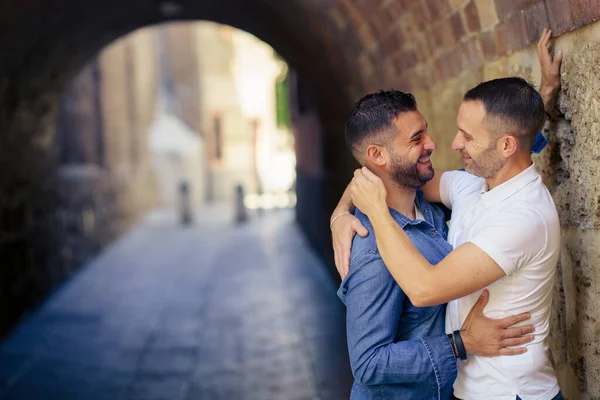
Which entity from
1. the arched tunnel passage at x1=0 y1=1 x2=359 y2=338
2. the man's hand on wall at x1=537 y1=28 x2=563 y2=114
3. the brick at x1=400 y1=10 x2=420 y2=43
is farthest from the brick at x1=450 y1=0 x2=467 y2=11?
the arched tunnel passage at x1=0 y1=1 x2=359 y2=338

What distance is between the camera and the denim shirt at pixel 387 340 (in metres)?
1.67

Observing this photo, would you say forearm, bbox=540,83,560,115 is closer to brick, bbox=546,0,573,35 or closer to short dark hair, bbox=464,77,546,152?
brick, bbox=546,0,573,35

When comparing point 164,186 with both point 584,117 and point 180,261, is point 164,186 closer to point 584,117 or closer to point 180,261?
point 180,261

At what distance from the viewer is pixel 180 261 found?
928 cm

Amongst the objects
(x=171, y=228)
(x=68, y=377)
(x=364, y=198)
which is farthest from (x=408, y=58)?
(x=171, y=228)

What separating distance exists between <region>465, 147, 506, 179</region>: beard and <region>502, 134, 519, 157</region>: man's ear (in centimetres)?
2

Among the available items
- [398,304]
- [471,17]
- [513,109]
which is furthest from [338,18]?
[398,304]

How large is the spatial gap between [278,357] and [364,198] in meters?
3.47

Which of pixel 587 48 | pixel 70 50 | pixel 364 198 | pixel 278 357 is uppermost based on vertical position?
pixel 70 50

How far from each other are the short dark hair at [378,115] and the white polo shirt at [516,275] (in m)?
0.29

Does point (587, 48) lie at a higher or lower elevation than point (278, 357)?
higher

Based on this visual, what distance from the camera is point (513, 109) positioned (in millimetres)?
1700

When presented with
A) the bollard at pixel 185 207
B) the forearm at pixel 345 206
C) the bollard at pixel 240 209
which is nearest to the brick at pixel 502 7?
the forearm at pixel 345 206

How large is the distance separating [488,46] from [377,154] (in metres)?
1.13
